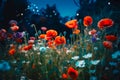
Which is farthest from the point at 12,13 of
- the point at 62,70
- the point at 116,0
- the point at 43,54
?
the point at 62,70

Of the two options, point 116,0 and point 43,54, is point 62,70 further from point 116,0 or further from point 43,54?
point 116,0

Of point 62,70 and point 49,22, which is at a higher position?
point 49,22

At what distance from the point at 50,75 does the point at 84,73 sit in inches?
16.7

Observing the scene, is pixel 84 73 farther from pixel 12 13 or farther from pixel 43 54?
pixel 12 13

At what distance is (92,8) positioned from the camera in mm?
16828

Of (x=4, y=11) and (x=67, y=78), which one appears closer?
(x=67, y=78)

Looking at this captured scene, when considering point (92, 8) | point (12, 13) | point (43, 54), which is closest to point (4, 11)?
point (12, 13)

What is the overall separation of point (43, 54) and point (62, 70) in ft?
3.40

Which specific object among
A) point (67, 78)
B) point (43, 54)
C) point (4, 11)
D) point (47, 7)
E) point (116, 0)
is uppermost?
point (47, 7)

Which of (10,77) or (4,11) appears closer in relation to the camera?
(10,77)

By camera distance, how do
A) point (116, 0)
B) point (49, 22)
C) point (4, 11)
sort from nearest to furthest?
point (116, 0), point (4, 11), point (49, 22)

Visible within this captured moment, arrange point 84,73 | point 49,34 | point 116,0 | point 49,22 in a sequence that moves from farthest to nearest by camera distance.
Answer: point 49,22
point 116,0
point 49,34
point 84,73

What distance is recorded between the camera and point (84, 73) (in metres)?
4.02

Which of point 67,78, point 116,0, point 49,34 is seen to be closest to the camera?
point 67,78
